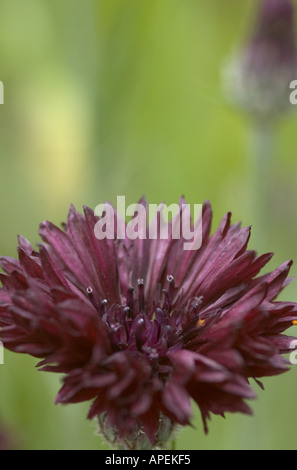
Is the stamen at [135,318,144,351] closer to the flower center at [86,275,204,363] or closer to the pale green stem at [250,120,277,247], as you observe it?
the flower center at [86,275,204,363]

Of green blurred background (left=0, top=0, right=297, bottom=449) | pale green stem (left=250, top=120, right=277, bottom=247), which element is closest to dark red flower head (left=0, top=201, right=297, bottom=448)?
green blurred background (left=0, top=0, right=297, bottom=449)

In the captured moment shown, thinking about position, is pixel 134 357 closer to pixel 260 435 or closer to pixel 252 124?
pixel 260 435

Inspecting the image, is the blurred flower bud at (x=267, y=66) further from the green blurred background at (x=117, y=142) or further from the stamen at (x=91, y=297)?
the stamen at (x=91, y=297)

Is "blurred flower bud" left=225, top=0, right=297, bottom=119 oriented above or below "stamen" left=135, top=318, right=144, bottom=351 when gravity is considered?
above

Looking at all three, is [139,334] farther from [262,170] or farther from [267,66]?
[267,66]

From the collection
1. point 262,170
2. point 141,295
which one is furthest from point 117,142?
point 141,295
